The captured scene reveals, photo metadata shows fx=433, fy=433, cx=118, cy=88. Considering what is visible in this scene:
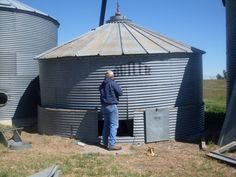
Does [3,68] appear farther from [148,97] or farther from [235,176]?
[235,176]

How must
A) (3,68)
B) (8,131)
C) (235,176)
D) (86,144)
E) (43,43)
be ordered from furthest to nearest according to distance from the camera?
(43,43) → (3,68) → (8,131) → (86,144) → (235,176)

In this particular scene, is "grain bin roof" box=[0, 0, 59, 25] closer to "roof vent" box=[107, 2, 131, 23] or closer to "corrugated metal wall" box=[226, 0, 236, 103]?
"roof vent" box=[107, 2, 131, 23]

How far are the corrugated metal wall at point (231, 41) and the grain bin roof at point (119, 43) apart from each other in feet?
3.00

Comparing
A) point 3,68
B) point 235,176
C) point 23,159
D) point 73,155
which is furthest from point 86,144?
point 3,68

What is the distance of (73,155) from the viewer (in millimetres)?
10180

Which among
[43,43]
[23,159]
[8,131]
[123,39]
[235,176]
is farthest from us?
[43,43]

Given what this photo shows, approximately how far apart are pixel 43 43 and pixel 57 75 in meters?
4.37

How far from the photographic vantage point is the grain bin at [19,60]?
51.4 ft

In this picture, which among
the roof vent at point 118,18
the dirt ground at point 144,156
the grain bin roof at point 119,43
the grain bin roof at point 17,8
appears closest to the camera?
the dirt ground at point 144,156

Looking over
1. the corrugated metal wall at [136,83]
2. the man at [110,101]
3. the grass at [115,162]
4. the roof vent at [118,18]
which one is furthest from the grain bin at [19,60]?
the man at [110,101]

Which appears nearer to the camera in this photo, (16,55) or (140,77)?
(140,77)

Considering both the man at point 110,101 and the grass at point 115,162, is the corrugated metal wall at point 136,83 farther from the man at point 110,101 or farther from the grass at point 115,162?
the grass at point 115,162

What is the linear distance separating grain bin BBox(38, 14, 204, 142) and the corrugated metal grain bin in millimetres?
1015

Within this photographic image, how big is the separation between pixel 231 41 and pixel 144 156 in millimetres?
5272
